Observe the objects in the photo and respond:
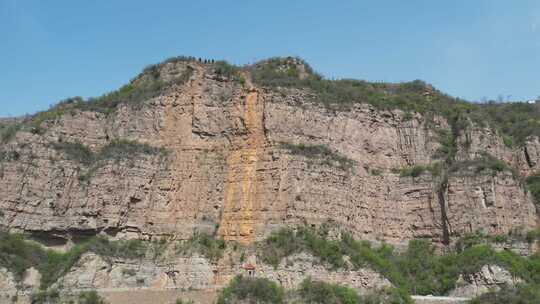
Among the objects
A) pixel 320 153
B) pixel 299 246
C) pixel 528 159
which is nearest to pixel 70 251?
pixel 299 246

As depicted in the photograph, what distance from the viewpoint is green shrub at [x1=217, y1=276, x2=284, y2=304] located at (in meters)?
33.8

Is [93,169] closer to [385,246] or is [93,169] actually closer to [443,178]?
[385,246]

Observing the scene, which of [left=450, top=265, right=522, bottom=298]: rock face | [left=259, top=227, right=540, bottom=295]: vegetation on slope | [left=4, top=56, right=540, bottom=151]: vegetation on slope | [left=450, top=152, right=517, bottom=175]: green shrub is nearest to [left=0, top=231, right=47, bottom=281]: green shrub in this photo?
[left=4, top=56, right=540, bottom=151]: vegetation on slope

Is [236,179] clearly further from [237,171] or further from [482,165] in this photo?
[482,165]

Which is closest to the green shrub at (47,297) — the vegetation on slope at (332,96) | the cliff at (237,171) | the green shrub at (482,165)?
the cliff at (237,171)

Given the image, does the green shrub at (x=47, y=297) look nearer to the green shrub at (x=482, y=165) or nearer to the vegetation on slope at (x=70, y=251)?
the vegetation on slope at (x=70, y=251)

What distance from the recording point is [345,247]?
38438 millimetres

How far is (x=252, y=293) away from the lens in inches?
1339

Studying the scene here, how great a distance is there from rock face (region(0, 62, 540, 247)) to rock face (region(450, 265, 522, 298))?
4.43 metres

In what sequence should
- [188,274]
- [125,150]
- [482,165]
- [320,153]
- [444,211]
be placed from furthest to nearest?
[482,165], [444,211], [320,153], [125,150], [188,274]

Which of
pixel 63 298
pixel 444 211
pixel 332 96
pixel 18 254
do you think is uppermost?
pixel 332 96

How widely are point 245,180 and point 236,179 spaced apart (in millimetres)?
594

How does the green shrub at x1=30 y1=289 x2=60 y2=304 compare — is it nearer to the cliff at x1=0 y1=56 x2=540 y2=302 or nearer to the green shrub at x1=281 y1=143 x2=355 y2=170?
the cliff at x1=0 y1=56 x2=540 y2=302

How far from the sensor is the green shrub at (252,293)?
33781 mm
